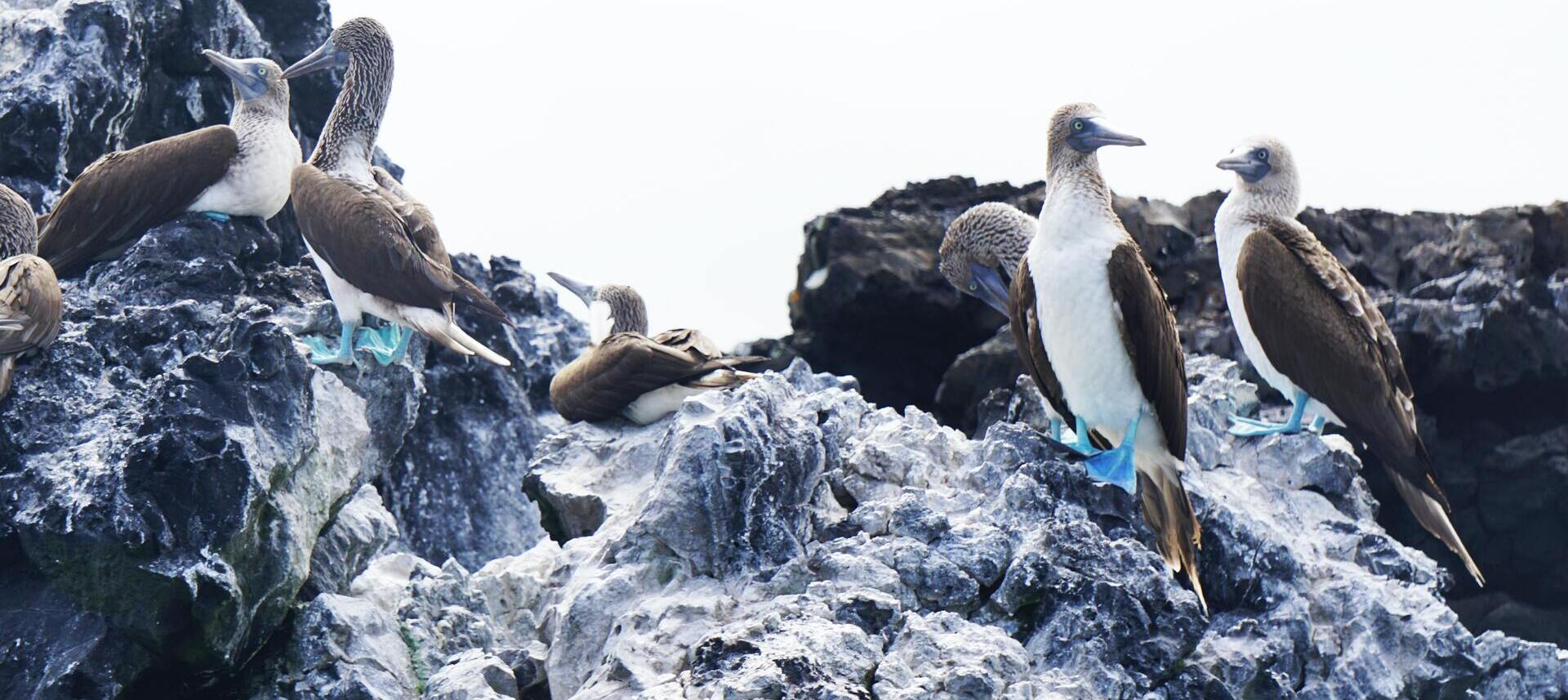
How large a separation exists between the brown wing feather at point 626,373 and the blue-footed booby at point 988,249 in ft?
4.90

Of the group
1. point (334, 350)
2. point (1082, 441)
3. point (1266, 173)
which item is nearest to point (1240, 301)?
point (1266, 173)

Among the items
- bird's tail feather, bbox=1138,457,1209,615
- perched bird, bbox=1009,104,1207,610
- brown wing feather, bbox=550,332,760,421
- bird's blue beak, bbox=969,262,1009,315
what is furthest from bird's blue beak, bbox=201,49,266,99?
bird's tail feather, bbox=1138,457,1209,615

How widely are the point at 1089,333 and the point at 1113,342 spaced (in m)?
0.11

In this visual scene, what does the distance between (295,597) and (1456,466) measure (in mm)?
9473

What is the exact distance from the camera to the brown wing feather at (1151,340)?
24.3ft

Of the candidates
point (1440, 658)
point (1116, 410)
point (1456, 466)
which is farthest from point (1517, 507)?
point (1116, 410)

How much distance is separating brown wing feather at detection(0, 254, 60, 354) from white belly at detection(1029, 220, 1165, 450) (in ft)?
13.7

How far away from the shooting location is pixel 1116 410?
757 centimetres

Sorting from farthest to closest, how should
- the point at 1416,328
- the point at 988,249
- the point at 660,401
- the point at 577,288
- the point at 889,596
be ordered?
1. the point at 1416,328
2. the point at 577,288
3. the point at 988,249
4. the point at 660,401
5. the point at 889,596

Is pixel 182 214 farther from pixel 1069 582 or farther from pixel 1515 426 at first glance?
pixel 1515 426

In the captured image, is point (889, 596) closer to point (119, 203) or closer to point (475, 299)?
point (475, 299)

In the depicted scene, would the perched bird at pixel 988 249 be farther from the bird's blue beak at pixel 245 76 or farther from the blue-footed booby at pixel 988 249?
the bird's blue beak at pixel 245 76

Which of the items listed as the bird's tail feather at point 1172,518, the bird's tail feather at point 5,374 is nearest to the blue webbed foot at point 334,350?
the bird's tail feather at point 5,374

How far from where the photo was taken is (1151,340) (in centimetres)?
743
